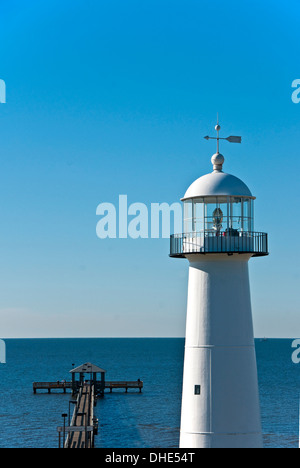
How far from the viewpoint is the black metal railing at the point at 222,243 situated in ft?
65.9

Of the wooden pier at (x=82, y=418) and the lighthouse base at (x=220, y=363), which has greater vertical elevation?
the lighthouse base at (x=220, y=363)

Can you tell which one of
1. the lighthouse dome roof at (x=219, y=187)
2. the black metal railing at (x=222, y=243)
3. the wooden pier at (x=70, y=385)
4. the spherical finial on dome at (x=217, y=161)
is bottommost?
the wooden pier at (x=70, y=385)

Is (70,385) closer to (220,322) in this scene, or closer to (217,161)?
(220,322)

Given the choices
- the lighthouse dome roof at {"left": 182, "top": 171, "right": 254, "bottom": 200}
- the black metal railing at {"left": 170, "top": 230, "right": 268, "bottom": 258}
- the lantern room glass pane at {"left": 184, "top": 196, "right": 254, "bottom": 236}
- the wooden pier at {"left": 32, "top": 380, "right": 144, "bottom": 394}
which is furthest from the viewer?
the wooden pier at {"left": 32, "top": 380, "right": 144, "bottom": 394}

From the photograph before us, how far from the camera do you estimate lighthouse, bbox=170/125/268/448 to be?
1977 centimetres

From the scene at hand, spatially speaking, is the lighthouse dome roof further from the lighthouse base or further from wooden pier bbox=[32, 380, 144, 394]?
wooden pier bbox=[32, 380, 144, 394]

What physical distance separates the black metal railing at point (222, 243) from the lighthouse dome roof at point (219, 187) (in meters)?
1.09

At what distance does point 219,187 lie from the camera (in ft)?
66.9

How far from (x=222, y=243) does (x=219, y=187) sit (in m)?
1.60

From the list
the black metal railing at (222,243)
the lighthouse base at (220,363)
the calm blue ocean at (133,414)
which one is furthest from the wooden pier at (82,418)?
the black metal railing at (222,243)

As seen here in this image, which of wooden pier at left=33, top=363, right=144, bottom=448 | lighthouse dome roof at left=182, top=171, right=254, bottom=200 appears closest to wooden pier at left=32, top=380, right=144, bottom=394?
wooden pier at left=33, top=363, right=144, bottom=448

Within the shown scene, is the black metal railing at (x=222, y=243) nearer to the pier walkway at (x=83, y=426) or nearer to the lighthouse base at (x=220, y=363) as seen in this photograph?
the lighthouse base at (x=220, y=363)

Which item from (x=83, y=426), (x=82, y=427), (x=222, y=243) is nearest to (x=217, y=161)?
(x=222, y=243)
